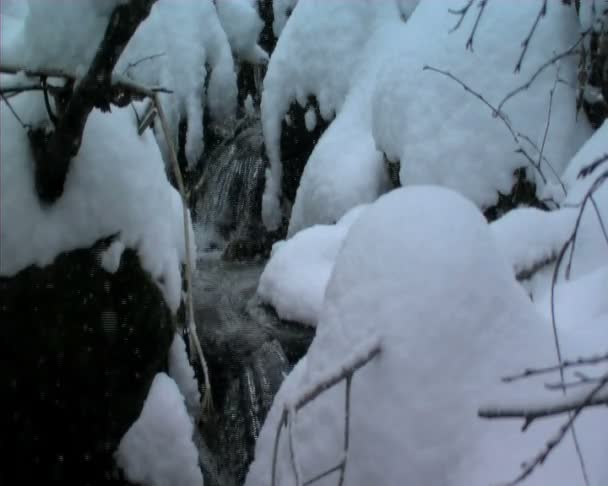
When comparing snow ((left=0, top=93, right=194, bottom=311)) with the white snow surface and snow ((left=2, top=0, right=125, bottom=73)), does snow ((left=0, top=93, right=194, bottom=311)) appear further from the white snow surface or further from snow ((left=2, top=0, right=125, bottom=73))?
the white snow surface

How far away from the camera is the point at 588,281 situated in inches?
75.0

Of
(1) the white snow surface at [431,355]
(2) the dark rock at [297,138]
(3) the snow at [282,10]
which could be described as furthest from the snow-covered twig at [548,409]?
(3) the snow at [282,10]

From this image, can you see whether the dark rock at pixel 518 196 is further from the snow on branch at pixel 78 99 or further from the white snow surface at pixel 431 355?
the snow on branch at pixel 78 99

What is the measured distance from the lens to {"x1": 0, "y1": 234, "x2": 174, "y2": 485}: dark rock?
63.2 inches

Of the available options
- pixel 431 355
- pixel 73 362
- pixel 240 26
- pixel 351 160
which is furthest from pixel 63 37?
pixel 240 26

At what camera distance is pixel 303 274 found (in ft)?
12.5

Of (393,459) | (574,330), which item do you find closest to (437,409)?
(393,459)

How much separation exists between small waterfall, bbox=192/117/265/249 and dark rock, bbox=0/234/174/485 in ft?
19.7

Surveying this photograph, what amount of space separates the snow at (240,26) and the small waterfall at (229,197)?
6.64 feet

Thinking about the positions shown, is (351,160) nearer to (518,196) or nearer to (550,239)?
(518,196)

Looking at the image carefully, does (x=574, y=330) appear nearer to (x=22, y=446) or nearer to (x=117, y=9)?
(x=117, y=9)

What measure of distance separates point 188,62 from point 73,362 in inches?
275

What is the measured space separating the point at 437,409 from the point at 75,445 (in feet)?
3.53

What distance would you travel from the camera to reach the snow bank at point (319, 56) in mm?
6816
